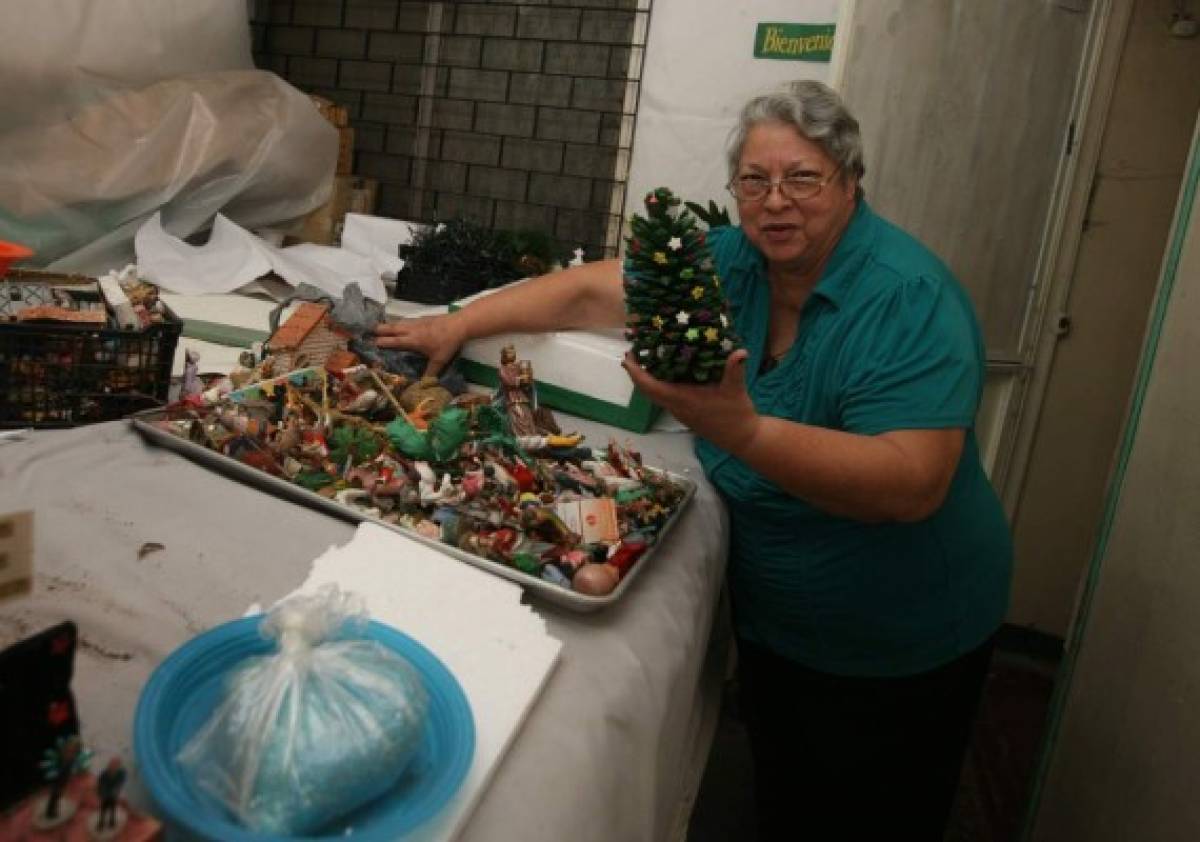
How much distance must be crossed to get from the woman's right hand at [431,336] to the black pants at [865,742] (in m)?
0.67

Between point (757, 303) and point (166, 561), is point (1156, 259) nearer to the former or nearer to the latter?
point (757, 303)

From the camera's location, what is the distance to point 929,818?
1.32 meters

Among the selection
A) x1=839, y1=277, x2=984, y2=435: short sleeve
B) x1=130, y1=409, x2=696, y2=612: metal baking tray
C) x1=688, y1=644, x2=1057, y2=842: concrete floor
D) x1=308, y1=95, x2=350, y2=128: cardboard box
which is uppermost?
x1=308, y1=95, x2=350, y2=128: cardboard box

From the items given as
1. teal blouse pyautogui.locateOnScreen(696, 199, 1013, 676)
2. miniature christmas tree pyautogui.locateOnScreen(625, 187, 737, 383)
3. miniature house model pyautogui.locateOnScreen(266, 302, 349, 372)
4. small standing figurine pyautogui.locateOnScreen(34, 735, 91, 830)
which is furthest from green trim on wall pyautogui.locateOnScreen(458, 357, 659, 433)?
small standing figurine pyautogui.locateOnScreen(34, 735, 91, 830)

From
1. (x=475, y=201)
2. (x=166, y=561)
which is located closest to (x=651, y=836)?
(x=166, y=561)

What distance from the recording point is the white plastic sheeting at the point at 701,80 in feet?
6.72

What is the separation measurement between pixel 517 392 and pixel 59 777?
80cm

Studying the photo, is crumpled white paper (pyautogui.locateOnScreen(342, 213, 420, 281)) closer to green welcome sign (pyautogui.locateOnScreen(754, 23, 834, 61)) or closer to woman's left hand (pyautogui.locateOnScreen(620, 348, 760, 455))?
green welcome sign (pyautogui.locateOnScreen(754, 23, 834, 61))

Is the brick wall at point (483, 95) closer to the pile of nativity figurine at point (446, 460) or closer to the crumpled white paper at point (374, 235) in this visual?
the crumpled white paper at point (374, 235)

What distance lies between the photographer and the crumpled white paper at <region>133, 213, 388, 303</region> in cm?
169

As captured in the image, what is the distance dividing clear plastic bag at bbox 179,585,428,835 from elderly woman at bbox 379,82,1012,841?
49cm

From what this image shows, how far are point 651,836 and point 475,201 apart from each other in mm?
1989

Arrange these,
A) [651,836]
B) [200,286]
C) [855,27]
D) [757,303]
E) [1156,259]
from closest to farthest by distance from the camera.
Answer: [651,836]
[757,303]
[855,27]
[200,286]
[1156,259]

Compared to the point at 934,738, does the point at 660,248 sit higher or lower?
higher
